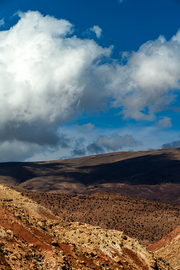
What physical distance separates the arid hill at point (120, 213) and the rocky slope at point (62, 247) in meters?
21.6

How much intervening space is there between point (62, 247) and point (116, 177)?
5441 inches

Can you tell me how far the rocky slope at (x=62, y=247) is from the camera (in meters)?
13.6

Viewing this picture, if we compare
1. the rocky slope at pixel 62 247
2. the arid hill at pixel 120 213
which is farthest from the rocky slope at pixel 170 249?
the arid hill at pixel 120 213

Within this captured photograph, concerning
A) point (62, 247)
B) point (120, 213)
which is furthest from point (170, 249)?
point (120, 213)

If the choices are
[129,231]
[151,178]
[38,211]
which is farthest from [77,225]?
[151,178]

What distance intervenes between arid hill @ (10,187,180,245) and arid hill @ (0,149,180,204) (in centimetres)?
5285

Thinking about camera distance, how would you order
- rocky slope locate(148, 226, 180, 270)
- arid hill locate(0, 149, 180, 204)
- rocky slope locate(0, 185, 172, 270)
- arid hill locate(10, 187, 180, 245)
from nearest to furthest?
rocky slope locate(0, 185, 172, 270) → rocky slope locate(148, 226, 180, 270) → arid hill locate(10, 187, 180, 245) → arid hill locate(0, 149, 180, 204)

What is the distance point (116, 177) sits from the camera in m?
153

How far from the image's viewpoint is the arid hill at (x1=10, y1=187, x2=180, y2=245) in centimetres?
4403

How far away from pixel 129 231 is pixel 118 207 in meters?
8.79

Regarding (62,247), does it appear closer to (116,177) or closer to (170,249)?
(170,249)

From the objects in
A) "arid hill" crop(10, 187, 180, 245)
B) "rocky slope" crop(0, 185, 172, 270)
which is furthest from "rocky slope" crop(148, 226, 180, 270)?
"arid hill" crop(10, 187, 180, 245)

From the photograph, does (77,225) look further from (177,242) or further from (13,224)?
(177,242)

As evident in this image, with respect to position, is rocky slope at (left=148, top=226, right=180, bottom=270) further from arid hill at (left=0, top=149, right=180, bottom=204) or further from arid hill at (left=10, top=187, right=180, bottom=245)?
arid hill at (left=0, top=149, right=180, bottom=204)
